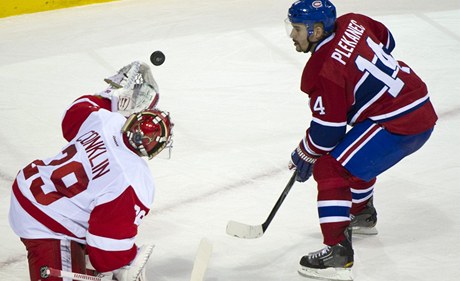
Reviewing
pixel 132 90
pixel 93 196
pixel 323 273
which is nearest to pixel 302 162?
pixel 323 273

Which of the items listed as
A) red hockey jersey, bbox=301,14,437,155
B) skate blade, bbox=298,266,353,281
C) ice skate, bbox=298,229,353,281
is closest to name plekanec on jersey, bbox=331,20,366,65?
red hockey jersey, bbox=301,14,437,155

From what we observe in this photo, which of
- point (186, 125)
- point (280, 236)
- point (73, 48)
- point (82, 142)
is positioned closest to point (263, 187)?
point (280, 236)

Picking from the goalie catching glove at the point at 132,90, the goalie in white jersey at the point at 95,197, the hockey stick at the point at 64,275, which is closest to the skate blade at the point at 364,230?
the goalie catching glove at the point at 132,90

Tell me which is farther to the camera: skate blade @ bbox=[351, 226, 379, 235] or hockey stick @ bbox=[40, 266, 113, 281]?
skate blade @ bbox=[351, 226, 379, 235]

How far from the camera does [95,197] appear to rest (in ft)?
9.78

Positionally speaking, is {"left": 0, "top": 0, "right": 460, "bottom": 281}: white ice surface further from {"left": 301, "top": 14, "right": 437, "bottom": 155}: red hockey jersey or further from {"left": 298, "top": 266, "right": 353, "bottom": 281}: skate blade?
{"left": 301, "top": 14, "right": 437, "bottom": 155}: red hockey jersey

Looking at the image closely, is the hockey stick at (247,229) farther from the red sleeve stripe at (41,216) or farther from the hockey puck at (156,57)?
the red sleeve stripe at (41,216)

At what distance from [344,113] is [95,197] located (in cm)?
99

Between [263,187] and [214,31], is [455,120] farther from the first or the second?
[214,31]

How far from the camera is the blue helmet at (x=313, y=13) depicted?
3508 millimetres

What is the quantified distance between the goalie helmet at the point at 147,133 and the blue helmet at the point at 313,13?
766 millimetres

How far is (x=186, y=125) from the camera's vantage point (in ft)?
16.1

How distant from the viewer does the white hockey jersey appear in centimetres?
296

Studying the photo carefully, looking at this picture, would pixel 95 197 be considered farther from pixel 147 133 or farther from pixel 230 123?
pixel 230 123
